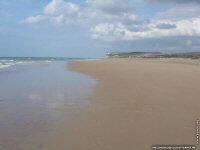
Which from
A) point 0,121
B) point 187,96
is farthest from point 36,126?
point 187,96

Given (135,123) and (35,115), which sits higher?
(35,115)

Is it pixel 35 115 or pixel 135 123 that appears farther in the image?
pixel 35 115

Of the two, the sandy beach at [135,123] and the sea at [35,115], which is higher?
the sea at [35,115]

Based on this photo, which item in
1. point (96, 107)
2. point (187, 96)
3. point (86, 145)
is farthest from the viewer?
point (187, 96)

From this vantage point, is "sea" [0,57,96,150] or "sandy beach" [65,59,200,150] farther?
"sea" [0,57,96,150]

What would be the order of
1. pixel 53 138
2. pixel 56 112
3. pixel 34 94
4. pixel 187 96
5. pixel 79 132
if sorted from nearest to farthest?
pixel 53 138, pixel 79 132, pixel 56 112, pixel 187 96, pixel 34 94

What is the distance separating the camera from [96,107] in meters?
10.2

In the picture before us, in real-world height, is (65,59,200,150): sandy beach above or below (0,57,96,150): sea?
below

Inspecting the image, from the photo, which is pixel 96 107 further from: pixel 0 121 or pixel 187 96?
pixel 187 96

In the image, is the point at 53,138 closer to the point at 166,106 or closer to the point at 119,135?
the point at 119,135

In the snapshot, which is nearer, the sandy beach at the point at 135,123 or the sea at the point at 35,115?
the sandy beach at the point at 135,123

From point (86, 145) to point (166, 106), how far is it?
4.60 meters

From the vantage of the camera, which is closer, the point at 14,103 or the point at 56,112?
the point at 56,112

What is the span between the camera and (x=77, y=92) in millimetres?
13766
